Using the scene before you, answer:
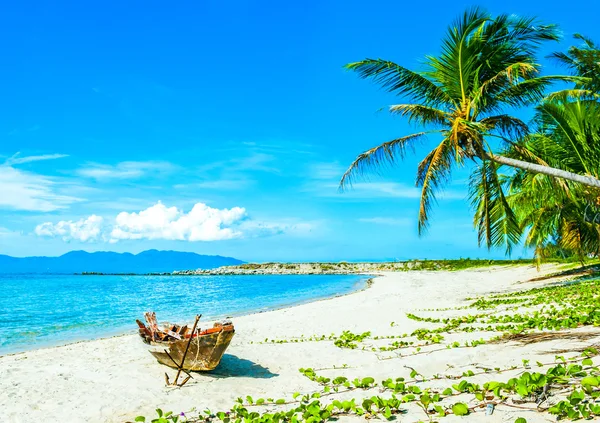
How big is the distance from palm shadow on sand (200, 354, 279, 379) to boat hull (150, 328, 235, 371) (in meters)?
0.45

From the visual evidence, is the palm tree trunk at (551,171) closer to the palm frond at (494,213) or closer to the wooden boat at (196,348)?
the palm frond at (494,213)

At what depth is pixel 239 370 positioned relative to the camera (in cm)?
960

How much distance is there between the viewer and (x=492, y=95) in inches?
508

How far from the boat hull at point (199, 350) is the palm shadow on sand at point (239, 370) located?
449mm

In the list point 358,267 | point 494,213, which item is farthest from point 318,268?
point 494,213

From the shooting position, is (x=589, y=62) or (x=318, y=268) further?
(x=318, y=268)

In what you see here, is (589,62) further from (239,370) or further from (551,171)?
(239,370)

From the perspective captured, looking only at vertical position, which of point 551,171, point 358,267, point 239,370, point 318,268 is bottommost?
point 318,268

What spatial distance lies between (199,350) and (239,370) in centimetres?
128

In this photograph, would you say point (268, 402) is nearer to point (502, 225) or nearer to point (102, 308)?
point (502, 225)

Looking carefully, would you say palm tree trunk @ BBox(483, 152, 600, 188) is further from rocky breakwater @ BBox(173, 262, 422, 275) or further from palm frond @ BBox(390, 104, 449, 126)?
rocky breakwater @ BBox(173, 262, 422, 275)

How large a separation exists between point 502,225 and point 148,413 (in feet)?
36.0

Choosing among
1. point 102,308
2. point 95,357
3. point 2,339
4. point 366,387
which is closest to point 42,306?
point 102,308

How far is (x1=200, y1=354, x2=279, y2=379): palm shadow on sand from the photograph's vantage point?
9.21 m
